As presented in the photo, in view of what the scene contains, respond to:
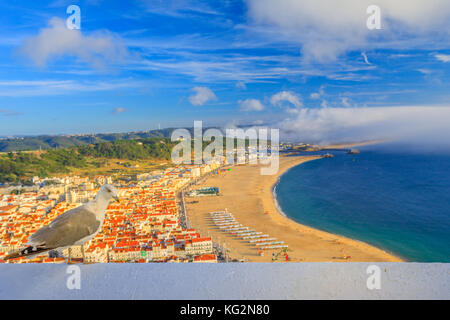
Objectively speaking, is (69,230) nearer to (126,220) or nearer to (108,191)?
(108,191)

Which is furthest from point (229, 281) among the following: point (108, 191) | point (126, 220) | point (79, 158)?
point (79, 158)

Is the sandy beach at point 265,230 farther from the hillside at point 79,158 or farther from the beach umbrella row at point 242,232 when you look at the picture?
the hillside at point 79,158

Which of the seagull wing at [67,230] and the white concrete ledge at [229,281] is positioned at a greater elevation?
the seagull wing at [67,230]

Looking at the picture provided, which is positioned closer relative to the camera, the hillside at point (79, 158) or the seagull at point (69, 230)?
the seagull at point (69, 230)

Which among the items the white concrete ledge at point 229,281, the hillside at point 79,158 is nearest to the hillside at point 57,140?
the hillside at point 79,158

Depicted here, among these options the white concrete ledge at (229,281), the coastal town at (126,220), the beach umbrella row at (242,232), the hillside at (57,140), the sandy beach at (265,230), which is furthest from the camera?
the hillside at (57,140)
